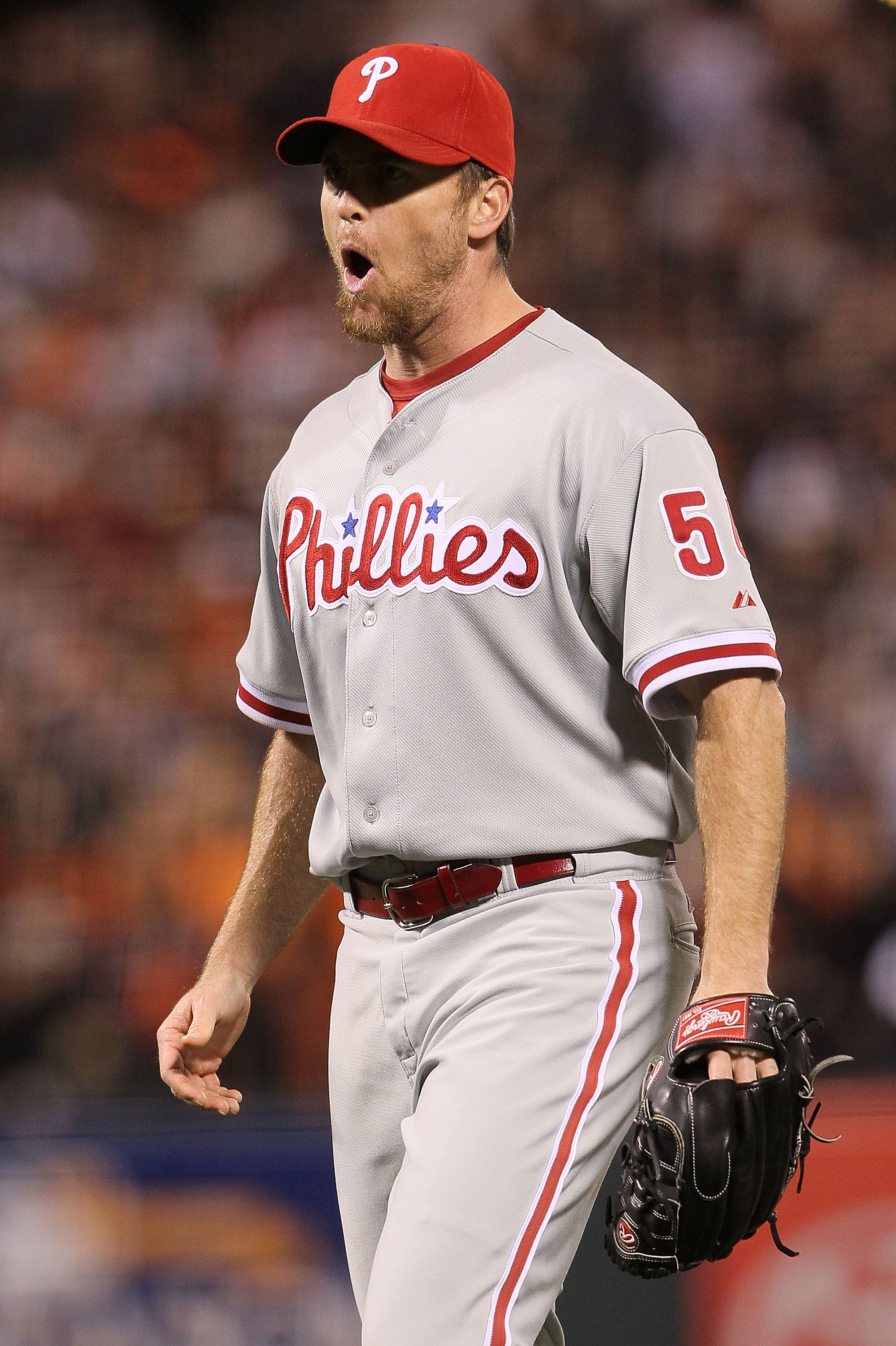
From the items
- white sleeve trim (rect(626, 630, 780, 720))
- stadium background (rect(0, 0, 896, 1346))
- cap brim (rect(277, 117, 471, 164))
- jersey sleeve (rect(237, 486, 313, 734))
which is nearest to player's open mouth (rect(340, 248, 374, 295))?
cap brim (rect(277, 117, 471, 164))

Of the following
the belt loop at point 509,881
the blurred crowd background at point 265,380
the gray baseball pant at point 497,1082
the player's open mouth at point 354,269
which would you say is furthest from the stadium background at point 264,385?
the player's open mouth at point 354,269

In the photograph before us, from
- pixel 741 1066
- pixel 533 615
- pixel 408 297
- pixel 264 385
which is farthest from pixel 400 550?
pixel 264 385

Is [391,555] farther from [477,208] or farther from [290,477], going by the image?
[477,208]

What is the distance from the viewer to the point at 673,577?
55.9 inches

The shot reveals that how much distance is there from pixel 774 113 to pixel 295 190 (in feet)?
4.28

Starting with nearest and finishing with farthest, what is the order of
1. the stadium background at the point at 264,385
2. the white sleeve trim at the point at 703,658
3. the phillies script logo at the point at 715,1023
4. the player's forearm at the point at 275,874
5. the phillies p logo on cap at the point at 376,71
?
1. the phillies script logo at the point at 715,1023
2. the white sleeve trim at the point at 703,658
3. the phillies p logo on cap at the point at 376,71
4. the player's forearm at the point at 275,874
5. the stadium background at the point at 264,385

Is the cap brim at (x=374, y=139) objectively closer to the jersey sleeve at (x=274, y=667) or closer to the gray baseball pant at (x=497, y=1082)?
the jersey sleeve at (x=274, y=667)

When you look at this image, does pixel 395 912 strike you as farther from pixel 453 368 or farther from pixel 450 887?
pixel 453 368

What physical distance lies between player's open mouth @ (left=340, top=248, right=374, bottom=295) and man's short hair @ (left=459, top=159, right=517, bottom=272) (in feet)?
0.42

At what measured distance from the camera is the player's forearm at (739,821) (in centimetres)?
133

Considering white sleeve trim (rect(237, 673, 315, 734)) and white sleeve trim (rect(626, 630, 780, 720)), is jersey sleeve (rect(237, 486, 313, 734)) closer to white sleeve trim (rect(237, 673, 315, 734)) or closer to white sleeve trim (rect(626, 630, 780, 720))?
white sleeve trim (rect(237, 673, 315, 734))

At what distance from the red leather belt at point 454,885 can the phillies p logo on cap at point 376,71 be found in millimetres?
810

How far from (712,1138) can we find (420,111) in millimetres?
1051

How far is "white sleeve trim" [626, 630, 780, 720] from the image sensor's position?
1384 millimetres
